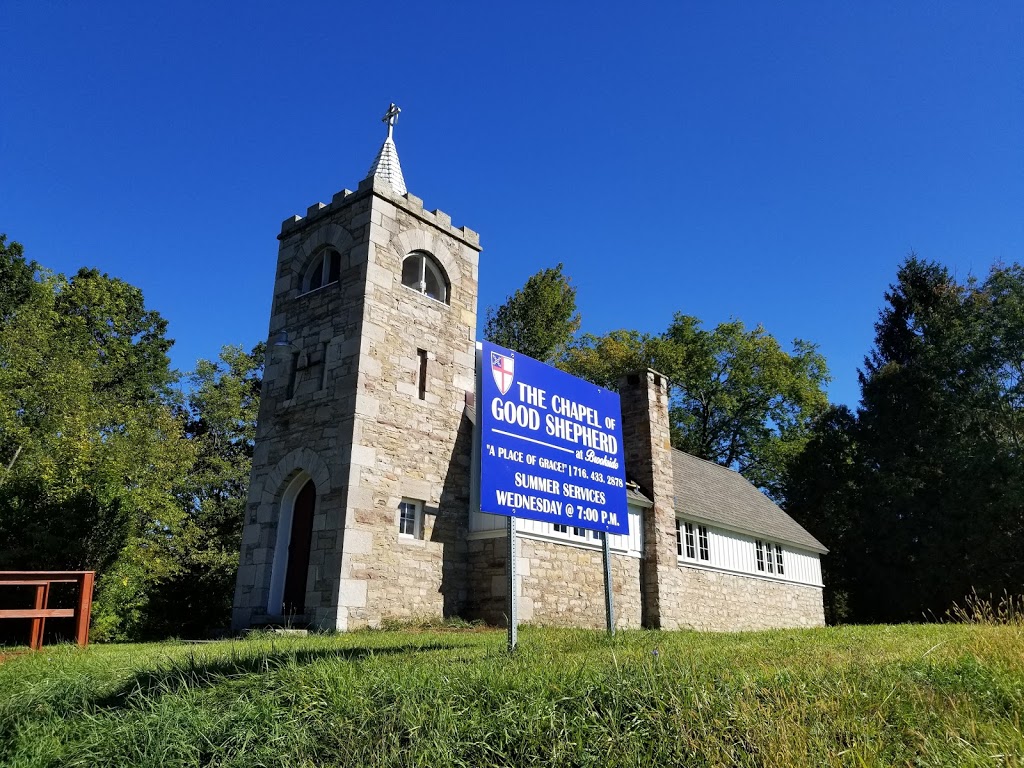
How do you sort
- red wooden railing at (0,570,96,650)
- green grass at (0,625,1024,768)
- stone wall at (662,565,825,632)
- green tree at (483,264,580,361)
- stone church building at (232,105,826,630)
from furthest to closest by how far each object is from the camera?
green tree at (483,264,580,361), stone wall at (662,565,825,632), stone church building at (232,105,826,630), red wooden railing at (0,570,96,650), green grass at (0,625,1024,768)

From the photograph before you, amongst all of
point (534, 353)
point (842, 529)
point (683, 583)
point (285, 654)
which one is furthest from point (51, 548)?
point (842, 529)

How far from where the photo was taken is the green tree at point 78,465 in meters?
16.5

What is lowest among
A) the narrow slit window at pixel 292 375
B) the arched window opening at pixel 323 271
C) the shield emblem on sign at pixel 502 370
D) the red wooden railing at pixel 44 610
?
the red wooden railing at pixel 44 610

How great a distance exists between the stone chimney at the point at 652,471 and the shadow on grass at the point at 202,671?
35.0ft

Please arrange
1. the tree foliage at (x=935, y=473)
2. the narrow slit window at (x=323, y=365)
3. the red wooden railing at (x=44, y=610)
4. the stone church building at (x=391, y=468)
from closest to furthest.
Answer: the red wooden railing at (x=44, y=610), the stone church building at (x=391, y=468), the narrow slit window at (x=323, y=365), the tree foliage at (x=935, y=473)

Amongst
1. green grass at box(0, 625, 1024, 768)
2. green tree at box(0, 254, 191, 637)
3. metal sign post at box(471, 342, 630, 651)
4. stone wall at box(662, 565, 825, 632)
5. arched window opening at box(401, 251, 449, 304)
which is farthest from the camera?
stone wall at box(662, 565, 825, 632)

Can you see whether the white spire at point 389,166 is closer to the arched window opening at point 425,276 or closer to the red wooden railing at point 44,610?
the arched window opening at point 425,276

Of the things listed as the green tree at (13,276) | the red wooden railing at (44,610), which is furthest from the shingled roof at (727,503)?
the green tree at (13,276)

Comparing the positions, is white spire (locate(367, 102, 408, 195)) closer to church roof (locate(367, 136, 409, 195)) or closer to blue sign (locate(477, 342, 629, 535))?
church roof (locate(367, 136, 409, 195))

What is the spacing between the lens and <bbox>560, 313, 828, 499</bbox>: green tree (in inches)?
1441

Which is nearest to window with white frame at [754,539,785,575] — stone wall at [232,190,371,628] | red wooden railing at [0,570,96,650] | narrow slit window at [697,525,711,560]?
narrow slit window at [697,525,711,560]

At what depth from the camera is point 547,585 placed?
52.6ft

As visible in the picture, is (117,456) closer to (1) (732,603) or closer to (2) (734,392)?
(1) (732,603)

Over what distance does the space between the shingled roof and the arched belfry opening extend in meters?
9.89
